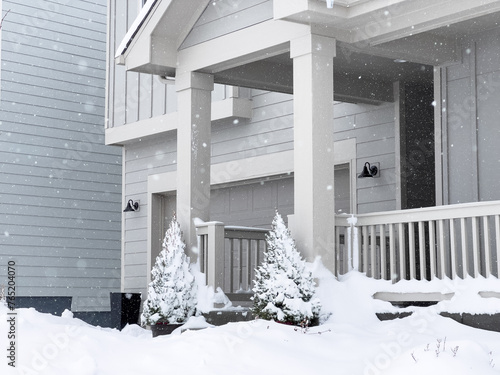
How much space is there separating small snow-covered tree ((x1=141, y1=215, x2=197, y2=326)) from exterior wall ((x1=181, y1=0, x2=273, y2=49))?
231cm

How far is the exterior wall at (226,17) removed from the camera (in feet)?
27.4

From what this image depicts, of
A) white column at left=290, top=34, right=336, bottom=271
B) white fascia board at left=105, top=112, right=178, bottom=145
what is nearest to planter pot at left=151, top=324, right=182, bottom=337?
white column at left=290, top=34, right=336, bottom=271

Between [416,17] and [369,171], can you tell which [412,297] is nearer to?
[416,17]

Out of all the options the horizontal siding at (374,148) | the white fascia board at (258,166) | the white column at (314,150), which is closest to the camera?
the white column at (314,150)

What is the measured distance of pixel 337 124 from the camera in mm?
10781

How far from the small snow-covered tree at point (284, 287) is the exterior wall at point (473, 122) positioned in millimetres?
2519

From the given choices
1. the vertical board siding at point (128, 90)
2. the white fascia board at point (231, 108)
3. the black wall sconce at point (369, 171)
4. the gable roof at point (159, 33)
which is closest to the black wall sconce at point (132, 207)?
the vertical board siding at point (128, 90)

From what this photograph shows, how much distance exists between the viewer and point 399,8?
7500 millimetres

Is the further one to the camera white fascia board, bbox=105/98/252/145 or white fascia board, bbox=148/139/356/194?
white fascia board, bbox=105/98/252/145

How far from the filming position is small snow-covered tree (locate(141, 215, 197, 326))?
814 cm

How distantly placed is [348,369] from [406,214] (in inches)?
111

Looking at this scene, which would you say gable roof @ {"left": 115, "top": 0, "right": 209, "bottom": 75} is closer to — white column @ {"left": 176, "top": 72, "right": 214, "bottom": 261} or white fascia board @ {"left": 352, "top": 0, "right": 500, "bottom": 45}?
white column @ {"left": 176, "top": 72, "right": 214, "bottom": 261}

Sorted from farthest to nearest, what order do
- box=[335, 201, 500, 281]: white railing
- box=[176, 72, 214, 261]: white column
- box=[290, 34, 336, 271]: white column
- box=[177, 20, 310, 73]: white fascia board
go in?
1. box=[176, 72, 214, 261]: white column
2. box=[177, 20, 310, 73]: white fascia board
3. box=[290, 34, 336, 271]: white column
4. box=[335, 201, 500, 281]: white railing

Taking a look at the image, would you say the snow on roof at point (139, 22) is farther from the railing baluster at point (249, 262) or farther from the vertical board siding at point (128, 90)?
the vertical board siding at point (128, 90)
